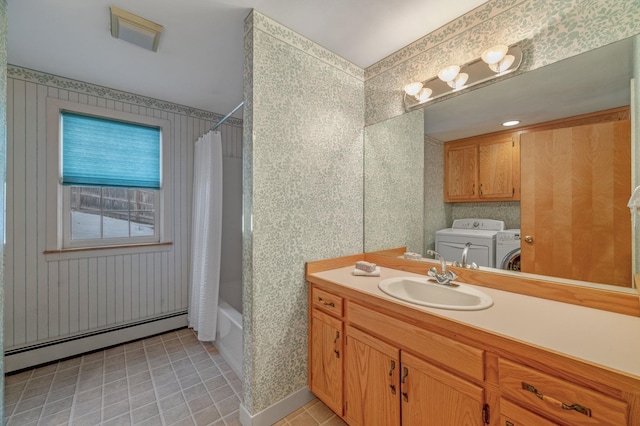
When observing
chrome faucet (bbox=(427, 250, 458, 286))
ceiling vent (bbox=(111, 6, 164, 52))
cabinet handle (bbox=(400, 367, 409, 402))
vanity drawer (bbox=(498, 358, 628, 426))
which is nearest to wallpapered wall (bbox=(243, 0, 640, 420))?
chrome faucet (bbox=(427, 250, 458, 286))

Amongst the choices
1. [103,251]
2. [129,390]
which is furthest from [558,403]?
[103,251]

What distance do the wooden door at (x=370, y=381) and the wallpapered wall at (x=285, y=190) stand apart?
411 mm

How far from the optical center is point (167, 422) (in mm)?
1516

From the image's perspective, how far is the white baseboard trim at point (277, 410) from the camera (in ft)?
4.79

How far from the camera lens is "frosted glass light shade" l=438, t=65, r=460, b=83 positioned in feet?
4.81

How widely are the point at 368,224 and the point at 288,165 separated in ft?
2.74

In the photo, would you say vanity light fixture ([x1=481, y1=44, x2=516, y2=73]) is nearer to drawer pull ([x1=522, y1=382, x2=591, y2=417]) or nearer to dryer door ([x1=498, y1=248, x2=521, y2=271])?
dryer door ([x1=498, y1=248, x2=521, y2=271])

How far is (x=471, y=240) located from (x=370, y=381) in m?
0.97

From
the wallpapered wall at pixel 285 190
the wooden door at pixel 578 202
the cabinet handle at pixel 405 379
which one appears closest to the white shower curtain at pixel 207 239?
the wallpapered wall at pixel 285 190

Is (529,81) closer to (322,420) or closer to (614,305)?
(614,305)

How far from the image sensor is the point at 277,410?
1.54 metres

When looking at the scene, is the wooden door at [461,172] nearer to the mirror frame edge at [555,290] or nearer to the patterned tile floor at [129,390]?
the mirror frame edge at [555,290]

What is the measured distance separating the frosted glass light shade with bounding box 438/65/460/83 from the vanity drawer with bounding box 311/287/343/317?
1450 mm

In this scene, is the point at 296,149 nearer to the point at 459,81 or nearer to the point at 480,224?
the point at 459,81
